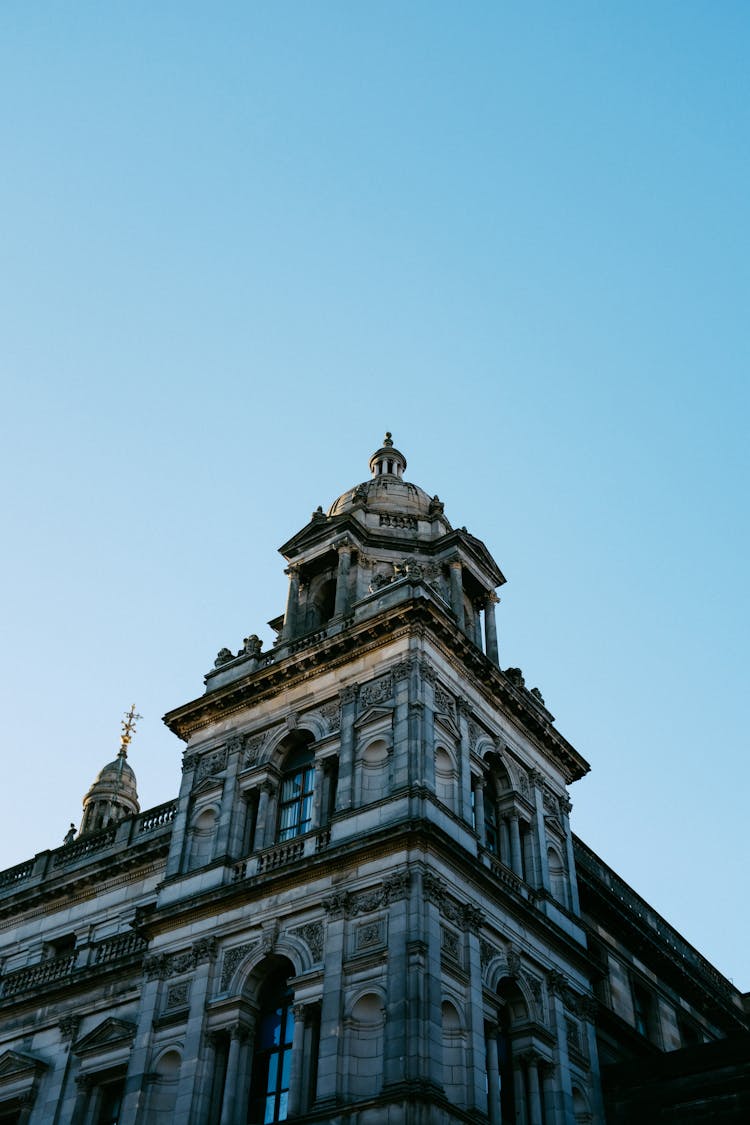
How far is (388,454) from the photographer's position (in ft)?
163

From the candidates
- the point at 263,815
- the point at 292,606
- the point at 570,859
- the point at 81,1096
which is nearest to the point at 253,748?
the point at 263,815

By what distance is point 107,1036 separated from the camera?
35.3 meters

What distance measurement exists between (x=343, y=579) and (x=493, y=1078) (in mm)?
16648

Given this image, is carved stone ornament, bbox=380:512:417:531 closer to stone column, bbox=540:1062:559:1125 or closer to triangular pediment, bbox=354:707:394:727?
triangular pediment, bbox=354:707:394:727

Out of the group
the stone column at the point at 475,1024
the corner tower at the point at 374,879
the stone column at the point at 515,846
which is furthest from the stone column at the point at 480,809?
the stone column at the point at 475,1024

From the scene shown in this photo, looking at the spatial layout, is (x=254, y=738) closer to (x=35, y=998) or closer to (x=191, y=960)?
(x=191, y=960)

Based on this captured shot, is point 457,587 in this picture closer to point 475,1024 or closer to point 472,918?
point 472,918

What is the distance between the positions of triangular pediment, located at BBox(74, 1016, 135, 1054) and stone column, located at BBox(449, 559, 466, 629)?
1571 centimetres

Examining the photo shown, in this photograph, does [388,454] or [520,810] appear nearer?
[520,810]

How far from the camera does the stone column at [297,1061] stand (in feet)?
93.0

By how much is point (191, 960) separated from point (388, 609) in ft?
35.7

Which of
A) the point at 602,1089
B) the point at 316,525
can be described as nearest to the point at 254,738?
the point at 316,525

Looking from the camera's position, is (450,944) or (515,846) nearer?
(450,944)

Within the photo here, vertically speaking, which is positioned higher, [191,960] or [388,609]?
[388,609]
